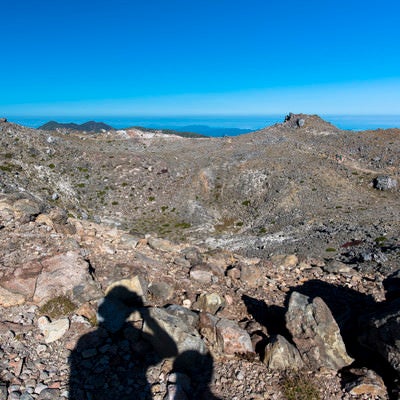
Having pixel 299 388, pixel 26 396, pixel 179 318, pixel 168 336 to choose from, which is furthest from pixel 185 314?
pixel 26 396

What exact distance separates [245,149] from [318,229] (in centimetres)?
3895

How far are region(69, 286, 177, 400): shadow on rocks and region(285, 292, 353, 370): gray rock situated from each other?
5.09 metres

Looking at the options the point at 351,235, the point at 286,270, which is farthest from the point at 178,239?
the point at 286,270

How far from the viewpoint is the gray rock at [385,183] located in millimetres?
59594

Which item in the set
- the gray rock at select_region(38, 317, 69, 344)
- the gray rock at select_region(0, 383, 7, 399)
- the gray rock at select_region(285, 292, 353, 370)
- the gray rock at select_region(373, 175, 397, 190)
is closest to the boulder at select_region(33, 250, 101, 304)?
the gray rock at select_region(38, 317, 69, 344)

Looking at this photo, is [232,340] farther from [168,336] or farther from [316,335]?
[316,335]

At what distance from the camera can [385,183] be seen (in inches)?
2362

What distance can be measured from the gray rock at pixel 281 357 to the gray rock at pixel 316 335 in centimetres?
44

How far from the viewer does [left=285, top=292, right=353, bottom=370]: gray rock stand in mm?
11867

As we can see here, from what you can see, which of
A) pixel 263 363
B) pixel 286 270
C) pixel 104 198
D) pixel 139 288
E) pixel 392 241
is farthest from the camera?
pixel 104 198

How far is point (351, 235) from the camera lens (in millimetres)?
42188

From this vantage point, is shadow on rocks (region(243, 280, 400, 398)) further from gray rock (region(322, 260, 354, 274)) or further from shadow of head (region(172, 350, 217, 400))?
shadow of head (region(172, 350, 217, 400))

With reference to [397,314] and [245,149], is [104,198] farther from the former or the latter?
[397,314]

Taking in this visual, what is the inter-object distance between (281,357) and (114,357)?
6.32 metres
